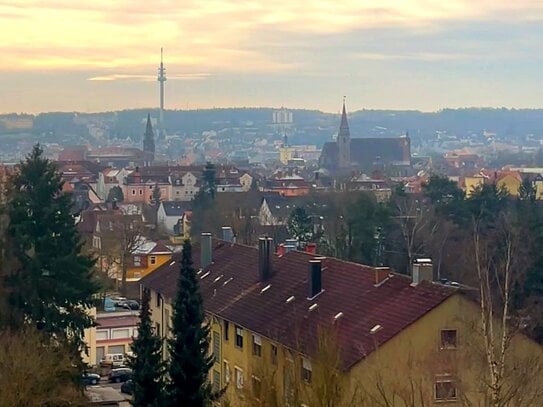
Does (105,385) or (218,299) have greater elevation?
(218,299)

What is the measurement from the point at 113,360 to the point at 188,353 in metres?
20.5

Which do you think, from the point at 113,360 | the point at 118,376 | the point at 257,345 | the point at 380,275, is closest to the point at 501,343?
the point at 380,275

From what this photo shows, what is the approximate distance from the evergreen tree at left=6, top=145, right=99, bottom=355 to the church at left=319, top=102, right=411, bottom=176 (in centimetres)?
14217

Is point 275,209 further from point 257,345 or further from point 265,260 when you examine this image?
point 257,345

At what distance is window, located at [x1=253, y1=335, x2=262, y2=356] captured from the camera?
24.6m

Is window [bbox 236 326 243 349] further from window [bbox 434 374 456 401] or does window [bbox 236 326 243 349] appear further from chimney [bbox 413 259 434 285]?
window [bbox 434 374 456 401]

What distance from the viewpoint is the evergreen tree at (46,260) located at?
2455 centimetres

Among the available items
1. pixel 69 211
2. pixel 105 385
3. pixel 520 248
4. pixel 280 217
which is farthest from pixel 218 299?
pixel 280 217

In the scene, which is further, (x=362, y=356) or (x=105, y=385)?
(x=105, y=385)

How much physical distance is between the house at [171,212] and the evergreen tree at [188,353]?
57666 millimetres

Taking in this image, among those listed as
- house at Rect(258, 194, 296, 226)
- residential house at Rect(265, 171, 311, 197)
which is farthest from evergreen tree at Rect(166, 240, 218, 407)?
residential house at Rect(265, 171, 311, 197)

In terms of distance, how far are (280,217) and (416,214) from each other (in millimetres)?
19666

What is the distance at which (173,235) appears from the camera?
238ft

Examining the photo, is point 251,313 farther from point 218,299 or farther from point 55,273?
point 55,273
